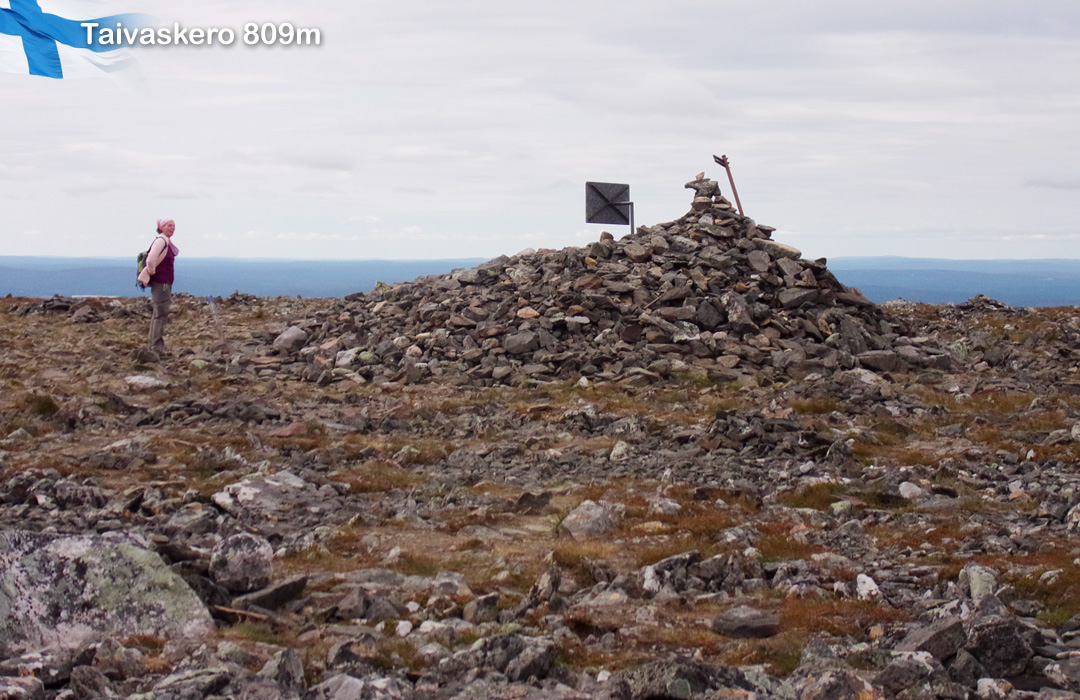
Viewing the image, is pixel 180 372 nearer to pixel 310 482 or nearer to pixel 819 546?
pixel 310 482

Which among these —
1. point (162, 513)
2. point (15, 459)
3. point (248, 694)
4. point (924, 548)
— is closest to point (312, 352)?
point (15, 459)

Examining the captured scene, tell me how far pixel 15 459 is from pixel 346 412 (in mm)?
6193

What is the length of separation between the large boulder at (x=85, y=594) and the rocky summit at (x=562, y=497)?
2 cm

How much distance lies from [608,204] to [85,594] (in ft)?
75.5

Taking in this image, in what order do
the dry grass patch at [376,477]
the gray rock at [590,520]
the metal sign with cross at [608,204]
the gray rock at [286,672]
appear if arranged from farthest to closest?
the metal sign with cross at [608,204] → the dry grass patch at [376,477] → the gray rock at [590,520] → the gray rock at [286,672]

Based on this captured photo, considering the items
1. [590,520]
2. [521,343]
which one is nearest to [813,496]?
[590,520]

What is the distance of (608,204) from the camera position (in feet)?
94.1

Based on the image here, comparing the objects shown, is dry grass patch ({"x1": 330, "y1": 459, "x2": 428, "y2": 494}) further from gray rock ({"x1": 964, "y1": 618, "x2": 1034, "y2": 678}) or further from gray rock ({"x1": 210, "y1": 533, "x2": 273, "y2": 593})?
gray rock ({"x1": 964, "y1": 618, "x2": 1034, "y2": 678})

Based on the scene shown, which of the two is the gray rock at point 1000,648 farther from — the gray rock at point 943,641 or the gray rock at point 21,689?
the gray rock at point 21,689

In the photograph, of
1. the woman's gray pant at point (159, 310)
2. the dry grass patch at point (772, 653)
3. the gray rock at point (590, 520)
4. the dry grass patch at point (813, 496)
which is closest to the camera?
the dry grass patch at point (772, 653)

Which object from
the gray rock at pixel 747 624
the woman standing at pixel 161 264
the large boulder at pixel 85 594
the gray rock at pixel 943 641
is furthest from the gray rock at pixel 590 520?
the woman standing at pixel 161 264

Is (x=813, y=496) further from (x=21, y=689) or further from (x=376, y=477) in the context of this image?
(x=21, y=689)

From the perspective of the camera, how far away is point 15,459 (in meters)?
13.4

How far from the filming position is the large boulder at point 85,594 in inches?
273
